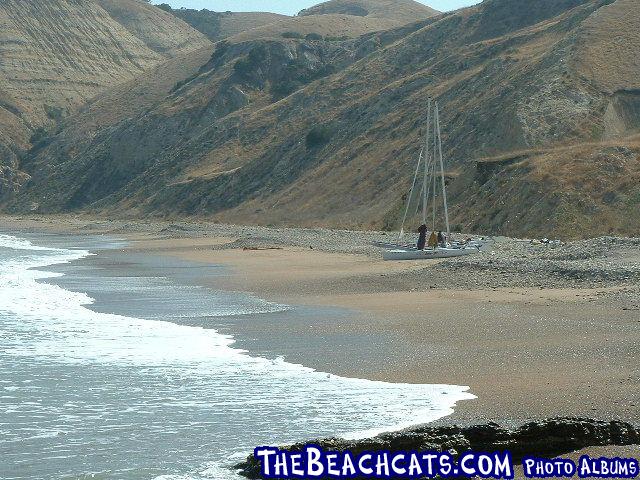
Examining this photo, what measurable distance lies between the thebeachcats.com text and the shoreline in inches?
54.9

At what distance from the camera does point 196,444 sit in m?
9.39

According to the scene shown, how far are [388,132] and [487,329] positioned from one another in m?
55.7

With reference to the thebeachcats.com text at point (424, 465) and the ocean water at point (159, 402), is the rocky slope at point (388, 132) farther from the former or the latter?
the thebeachcats.com text at point (424, 465)

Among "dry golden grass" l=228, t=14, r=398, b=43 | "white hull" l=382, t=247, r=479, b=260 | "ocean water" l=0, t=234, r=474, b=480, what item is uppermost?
"dry golden grass" l=228, t=14, r=398, b=43

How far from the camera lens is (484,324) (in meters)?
16.8

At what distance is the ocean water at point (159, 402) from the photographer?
29.6 feet

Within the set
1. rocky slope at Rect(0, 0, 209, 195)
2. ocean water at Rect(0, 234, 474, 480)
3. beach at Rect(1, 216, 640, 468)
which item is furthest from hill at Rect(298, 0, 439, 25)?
ocean water at Rect(0, 234, 474, 480)

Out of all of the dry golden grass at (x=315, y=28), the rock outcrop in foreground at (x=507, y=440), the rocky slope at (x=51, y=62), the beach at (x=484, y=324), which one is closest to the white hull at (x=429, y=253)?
the beach at (x=484, y=324)

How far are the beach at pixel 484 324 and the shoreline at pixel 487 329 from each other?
2 cm

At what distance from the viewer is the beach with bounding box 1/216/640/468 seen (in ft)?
35.4

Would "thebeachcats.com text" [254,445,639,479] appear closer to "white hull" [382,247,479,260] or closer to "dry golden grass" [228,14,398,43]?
"white hull" [382,247,479,260]

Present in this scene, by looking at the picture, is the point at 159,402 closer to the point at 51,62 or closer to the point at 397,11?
the point at 51,62

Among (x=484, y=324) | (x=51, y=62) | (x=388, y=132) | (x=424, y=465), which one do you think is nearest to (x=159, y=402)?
(x=424, y=465)

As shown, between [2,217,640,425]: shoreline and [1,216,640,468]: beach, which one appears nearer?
[2,217,640,425]: shoreline
